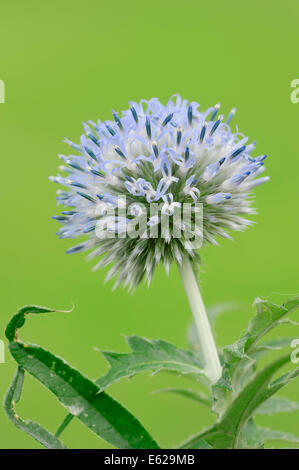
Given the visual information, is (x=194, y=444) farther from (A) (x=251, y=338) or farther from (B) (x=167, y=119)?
(B) (x=167, y=119)

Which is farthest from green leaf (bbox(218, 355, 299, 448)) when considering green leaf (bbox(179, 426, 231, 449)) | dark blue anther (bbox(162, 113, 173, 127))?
dark blue anther (bbox(162, 113, 173, 127))

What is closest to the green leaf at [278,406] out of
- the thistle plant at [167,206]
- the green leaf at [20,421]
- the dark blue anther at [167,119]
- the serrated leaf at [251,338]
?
the thistle plant at [167,206]

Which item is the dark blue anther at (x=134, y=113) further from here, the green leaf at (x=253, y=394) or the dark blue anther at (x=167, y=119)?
the green leaf at (x=253, y=394)

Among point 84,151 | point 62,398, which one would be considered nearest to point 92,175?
point 84,151

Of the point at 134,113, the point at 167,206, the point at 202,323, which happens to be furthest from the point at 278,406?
the point at 134,113

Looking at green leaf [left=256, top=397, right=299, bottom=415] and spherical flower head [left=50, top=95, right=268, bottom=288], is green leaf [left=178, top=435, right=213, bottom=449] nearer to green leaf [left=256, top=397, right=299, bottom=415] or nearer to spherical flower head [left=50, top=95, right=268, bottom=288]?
green leaf [left=256, top=397, right=299, bottom=415]
